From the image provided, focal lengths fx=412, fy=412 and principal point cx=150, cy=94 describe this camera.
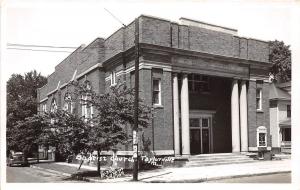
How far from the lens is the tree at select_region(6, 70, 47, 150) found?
53.1 feet

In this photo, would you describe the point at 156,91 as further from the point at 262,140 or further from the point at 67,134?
the point at 262,140

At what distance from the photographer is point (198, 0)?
13133 millimetres

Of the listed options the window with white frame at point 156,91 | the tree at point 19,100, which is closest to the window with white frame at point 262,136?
the window with white frame at point 156,91

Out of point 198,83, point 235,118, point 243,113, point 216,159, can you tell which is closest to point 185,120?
point 216,159

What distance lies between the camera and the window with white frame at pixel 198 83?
23547mm

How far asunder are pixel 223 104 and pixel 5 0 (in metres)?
15.1

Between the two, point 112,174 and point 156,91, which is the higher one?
point 156,91

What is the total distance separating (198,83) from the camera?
23.9 meters

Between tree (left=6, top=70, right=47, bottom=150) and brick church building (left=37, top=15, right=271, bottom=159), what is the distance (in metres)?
2.36

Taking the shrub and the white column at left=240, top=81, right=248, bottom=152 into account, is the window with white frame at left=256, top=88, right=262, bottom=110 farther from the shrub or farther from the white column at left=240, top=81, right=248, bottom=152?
the shrub

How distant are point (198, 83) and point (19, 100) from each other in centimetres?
993

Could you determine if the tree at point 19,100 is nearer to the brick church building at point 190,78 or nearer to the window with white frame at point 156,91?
the brick church building at point 190,78

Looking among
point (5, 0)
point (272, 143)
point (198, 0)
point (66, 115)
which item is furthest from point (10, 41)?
point (272, 143)
